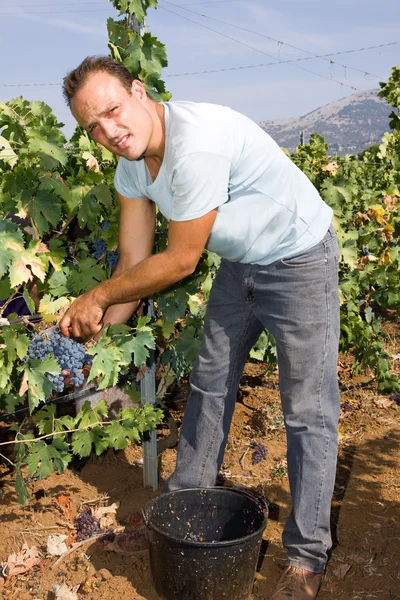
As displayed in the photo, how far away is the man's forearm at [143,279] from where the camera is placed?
2.56m

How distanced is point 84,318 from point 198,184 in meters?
0.84

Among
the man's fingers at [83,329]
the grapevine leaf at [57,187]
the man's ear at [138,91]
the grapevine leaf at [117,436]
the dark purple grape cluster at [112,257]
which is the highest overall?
the man's ear at [138,91]

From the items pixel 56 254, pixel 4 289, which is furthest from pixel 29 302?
pixel 56 254

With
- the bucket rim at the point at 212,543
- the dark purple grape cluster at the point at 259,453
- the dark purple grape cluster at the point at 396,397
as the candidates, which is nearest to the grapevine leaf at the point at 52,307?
the bucket rim at the point at 212,543

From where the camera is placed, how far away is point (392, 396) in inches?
219

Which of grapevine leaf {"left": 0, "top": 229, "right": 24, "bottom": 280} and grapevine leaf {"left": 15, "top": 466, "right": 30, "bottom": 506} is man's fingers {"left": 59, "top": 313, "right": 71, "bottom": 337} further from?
grapevine leaf {"left": 15, "top": 466, "right": 30, "bottom": 506}

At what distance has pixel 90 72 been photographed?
2486mm

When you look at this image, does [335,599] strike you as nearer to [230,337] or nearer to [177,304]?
[230,337]

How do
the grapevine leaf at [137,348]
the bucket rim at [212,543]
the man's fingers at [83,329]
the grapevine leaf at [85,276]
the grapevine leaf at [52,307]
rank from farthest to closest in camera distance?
1. the grapevine leaf at [85,276]
2. the grapevine leaf at [52,307]
3. the grapevine leaf at [137,348]
4. the man's fingers at [83,329]
5. the bucket rim at [212,543]

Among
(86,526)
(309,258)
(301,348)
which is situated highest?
(309,258)

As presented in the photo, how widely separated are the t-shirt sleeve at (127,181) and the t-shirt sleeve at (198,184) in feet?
1.46

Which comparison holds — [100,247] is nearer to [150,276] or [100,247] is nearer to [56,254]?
[56,254]

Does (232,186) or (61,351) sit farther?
(61,351)

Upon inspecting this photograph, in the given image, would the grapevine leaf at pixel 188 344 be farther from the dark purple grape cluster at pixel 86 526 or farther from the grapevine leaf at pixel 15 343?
the grapevine leaf at pixel 15 343
